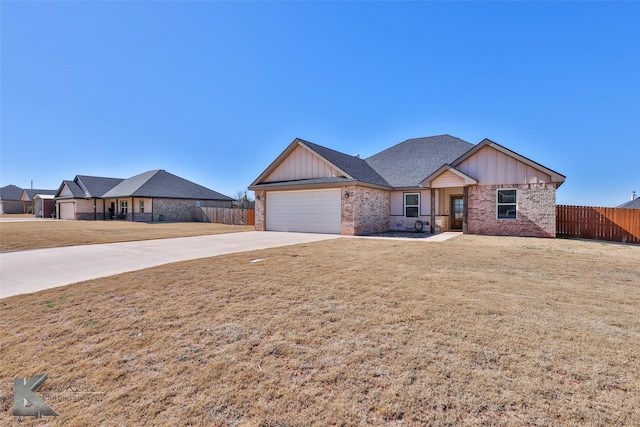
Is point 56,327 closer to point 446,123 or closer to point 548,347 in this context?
point 548,347

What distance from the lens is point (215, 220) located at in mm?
29859

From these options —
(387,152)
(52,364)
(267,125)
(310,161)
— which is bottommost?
(52,364)

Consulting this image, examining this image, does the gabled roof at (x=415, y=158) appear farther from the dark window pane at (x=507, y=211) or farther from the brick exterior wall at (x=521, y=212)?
the dark window pane at (x=507, y=211)

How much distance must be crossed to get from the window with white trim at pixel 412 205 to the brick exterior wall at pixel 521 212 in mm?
3005

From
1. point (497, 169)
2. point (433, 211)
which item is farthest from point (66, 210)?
point (497, 169)

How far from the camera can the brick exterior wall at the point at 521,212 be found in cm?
1353

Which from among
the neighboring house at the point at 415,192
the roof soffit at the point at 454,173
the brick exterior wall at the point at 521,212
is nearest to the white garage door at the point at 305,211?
the neighboring house at the point at 415,192

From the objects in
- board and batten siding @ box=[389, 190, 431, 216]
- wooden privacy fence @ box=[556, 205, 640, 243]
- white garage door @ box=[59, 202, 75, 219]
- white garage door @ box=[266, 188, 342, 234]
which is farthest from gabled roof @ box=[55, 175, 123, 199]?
wooden privacy fence @ box=[556, 205, 640, 243]

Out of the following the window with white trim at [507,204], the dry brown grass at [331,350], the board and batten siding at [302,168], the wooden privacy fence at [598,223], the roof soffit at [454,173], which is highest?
the board and batten siding at [302,168]

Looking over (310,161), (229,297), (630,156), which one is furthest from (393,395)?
(630,156)

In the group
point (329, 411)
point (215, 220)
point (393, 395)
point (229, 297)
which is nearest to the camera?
point (329, 411)

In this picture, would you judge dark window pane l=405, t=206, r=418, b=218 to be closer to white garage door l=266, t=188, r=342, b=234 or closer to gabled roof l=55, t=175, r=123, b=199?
white garage door l=266, t=188, r=342, b=234

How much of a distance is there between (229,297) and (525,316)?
446 cm

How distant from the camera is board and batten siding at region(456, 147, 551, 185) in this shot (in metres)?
13.8
